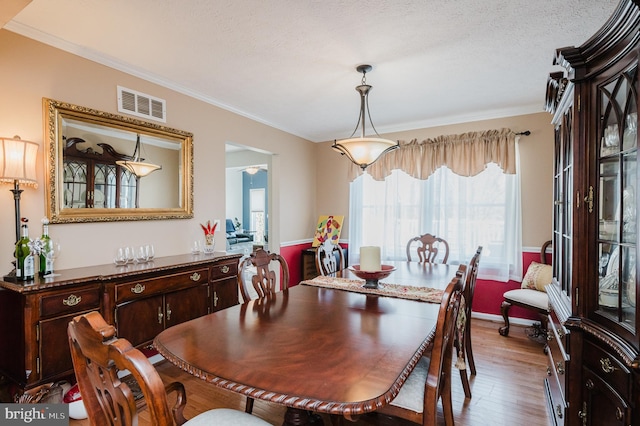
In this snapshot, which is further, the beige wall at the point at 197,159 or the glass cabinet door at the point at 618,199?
the beige wall at the point at 197,159

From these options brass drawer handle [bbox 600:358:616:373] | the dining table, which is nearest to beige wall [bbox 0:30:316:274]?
the dining table

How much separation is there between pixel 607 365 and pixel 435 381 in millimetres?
744

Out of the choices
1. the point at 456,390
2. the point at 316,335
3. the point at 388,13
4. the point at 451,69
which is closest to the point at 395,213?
the point at 451,69

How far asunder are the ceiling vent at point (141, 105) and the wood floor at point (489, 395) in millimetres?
2249

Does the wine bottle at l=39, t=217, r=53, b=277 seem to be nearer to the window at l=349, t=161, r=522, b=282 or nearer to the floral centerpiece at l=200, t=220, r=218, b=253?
the floral centerpiece at l=200, t=220, r=218, b=253

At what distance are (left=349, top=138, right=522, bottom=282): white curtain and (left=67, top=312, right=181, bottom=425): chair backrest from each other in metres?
4.00

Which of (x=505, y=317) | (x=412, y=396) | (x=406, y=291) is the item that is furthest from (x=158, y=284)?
(x=505, y=317)

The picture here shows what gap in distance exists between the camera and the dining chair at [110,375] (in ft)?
2.58

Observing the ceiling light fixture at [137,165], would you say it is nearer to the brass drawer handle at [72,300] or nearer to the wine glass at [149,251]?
the wine glass at [149,251]

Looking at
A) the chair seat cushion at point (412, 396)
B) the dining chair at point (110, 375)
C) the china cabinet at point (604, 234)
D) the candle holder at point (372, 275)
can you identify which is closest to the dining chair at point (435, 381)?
the chair seat cushion at point (412, 396)

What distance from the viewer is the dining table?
988mm

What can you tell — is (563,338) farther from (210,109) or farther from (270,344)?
(210,109)

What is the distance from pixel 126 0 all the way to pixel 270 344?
2092mm

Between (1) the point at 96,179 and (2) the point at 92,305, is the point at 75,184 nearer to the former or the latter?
(1) the point at 96,179
